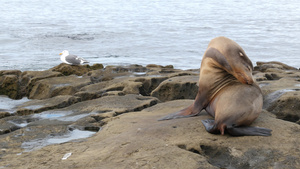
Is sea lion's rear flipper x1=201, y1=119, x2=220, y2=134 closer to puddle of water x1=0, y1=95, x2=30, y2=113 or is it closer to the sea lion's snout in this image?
the sea lion's snout

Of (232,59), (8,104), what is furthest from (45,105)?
(232,59)

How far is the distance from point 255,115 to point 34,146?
2.45m

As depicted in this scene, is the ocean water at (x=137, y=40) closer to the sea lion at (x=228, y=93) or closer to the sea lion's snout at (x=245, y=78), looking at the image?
the sea lion at (x=228, y=93)

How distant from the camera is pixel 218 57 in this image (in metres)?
4.37

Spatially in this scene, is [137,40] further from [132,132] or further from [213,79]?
[132,132]

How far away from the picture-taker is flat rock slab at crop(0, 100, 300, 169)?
330cm

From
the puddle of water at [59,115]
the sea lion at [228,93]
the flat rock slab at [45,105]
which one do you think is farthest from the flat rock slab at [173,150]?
the flat rock slab at [45,105]

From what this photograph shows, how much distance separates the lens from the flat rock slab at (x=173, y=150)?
3297 mm

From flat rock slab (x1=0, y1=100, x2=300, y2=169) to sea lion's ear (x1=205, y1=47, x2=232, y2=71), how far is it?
672 millimetres

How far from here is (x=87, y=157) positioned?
3570 millimetres

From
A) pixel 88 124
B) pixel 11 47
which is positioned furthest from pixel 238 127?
pixel 11 47

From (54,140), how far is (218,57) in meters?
2.14

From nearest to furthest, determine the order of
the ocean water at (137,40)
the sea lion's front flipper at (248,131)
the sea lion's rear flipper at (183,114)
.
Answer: the sea lion's front flipper at (248,131)
the sea lion's rear flipper at (183,114)
the ocean water at (137,40)

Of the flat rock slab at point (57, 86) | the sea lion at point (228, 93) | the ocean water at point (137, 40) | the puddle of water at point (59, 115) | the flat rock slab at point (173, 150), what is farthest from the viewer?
the ocean water at point (137, 40)
